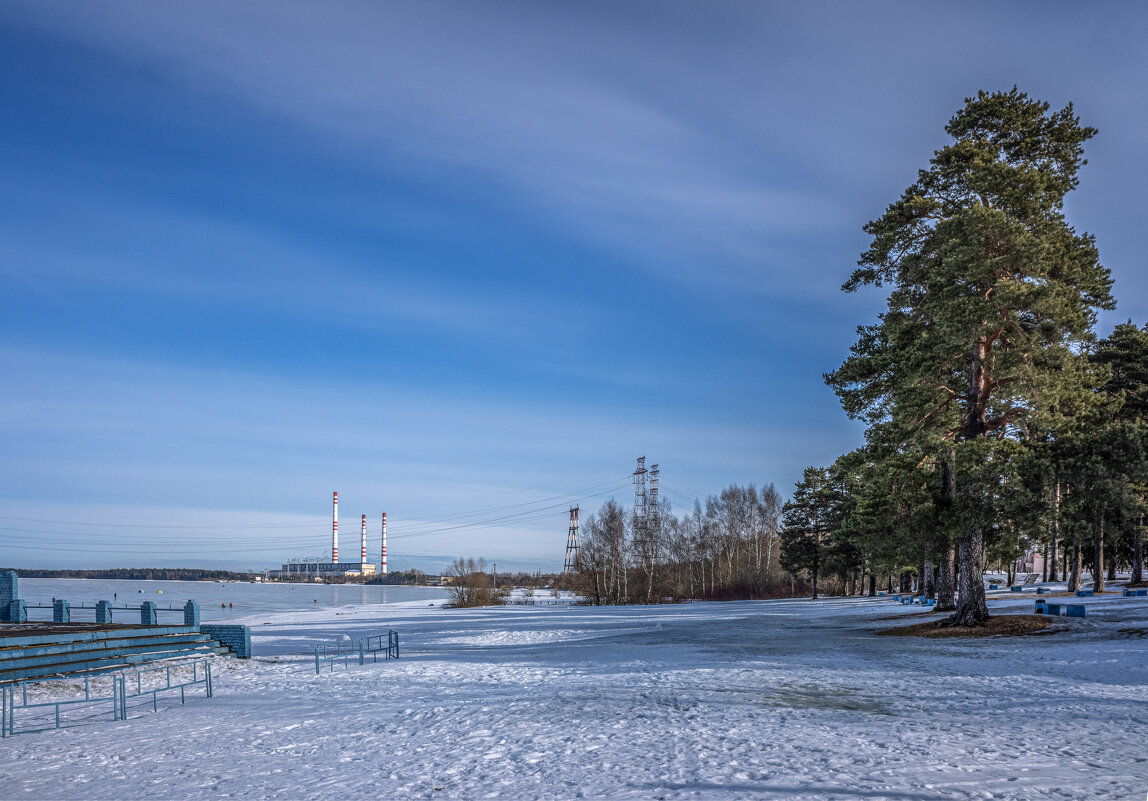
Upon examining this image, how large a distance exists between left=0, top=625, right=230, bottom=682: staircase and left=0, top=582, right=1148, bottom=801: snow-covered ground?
4.10 m

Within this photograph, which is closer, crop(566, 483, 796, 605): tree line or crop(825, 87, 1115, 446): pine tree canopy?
crop(825, 87, 1115, 446): pine tree canopy

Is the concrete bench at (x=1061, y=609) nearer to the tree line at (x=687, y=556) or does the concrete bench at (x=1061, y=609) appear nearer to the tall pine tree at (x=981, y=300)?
the tall pine tree at (x=981, y=300)

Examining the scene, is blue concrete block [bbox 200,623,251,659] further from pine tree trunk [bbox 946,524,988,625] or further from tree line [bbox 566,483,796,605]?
tree line [bbox 566,483,796,605]

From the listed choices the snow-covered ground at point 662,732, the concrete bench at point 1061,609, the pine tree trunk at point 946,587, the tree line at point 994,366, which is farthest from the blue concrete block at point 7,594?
the concrete bench at point 1061,609

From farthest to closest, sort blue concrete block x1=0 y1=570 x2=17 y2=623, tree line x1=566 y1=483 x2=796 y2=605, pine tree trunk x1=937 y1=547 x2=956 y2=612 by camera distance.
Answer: tree line x1=566 y1=483 x2=796 y2=605
pine tree trunk x1=937 y1=547 x2=956 y2=612
blue concrete block x1=0 y1=570 x2=17 y2=623

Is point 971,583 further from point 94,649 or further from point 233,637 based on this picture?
point 94,649

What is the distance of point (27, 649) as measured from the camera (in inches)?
824

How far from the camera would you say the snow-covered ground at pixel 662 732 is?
30.2 ft

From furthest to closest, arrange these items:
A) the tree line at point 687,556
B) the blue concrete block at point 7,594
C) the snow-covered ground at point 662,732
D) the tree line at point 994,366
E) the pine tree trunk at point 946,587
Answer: the tree line at point 687,556
the pine tree trunk at point 946,587
the blue concrete block at point 7,594
the tree line at point 994,366
the snow-covered ground at point 662,732

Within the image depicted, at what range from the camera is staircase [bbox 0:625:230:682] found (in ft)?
67.6

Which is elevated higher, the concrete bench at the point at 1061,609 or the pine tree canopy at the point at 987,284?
the pine tree canopy at the point at 987,284

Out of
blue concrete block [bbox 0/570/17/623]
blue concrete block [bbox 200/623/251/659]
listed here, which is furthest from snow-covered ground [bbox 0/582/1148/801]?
blue concrete block [bbox 0/570/17/623]

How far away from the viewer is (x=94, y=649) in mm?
23234

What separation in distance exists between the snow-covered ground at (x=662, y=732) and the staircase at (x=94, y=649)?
13.4 ft
